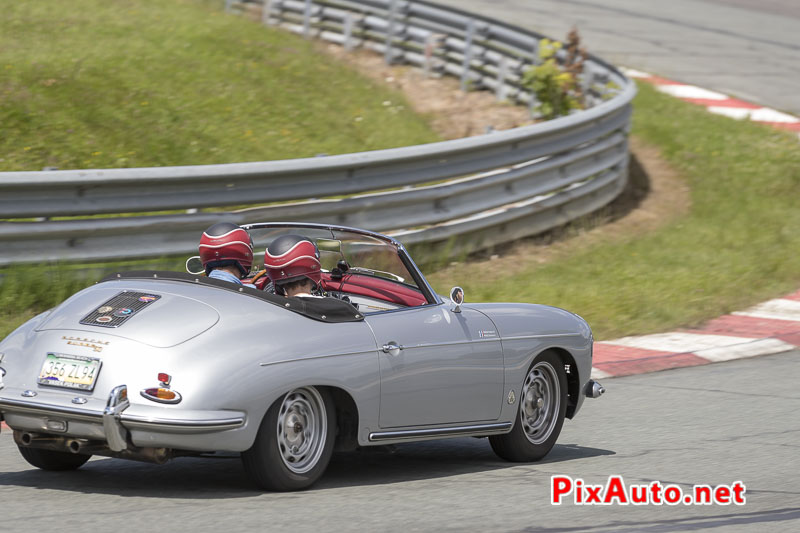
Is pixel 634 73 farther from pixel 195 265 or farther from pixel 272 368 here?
pixel 272 368

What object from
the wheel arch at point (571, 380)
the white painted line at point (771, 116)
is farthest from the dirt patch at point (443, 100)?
the wheel arch at point (571, 380)

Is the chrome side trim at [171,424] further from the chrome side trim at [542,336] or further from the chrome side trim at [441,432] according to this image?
the chrome side trim at [542,336]

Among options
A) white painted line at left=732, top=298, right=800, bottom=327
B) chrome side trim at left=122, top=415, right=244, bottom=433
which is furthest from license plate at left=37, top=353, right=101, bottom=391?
white painted line at left=732, top=298, right=800, bottom=327

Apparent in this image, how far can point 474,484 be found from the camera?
6328 mm

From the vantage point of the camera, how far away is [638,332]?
10.8 metres

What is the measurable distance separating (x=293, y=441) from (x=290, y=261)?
919 mm

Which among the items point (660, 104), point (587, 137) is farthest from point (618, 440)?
point (660, 104)

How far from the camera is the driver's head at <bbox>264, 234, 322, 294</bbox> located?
6.23 m

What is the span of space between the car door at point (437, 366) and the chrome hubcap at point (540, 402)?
32cm

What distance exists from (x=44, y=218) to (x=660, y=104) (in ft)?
40.8

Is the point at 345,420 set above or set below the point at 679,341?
above

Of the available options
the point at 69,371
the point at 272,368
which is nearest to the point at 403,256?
the point at 272,368

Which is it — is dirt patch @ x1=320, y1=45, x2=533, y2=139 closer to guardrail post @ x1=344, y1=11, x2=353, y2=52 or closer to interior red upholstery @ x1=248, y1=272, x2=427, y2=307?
guardrail post @ x1=344, y1=11, x2=353, y2=52

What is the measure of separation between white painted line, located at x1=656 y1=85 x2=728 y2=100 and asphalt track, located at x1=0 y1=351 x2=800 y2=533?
41.6 feet
